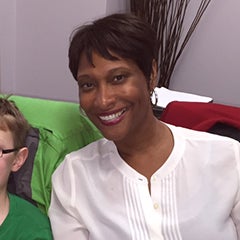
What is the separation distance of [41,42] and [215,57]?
3.47 ft

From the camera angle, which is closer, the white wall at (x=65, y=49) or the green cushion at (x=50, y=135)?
the green cushion at (x=50, y=135)

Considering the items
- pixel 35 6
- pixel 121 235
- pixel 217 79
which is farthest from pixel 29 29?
pixel 121 235

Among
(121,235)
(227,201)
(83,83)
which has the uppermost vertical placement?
(83,83)

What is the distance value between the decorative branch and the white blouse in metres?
1.51

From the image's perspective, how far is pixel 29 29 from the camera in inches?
107

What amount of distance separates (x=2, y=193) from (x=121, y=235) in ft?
1.13

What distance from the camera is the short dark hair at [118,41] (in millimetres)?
1193

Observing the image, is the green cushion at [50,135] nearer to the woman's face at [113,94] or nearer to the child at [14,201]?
the child at [14,201]

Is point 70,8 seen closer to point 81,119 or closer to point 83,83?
point 81,119

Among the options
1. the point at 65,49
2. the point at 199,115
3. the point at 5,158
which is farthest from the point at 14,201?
the point at 65,49

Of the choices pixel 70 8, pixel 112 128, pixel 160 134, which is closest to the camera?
pixel 112 128

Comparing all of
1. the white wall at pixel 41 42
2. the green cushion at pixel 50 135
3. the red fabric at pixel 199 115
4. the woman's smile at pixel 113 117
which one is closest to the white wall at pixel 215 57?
the white wall at pixel 41 42

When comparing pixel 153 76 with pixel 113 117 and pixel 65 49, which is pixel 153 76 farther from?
pixel 65 49

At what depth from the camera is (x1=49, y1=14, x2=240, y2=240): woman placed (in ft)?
3.95
